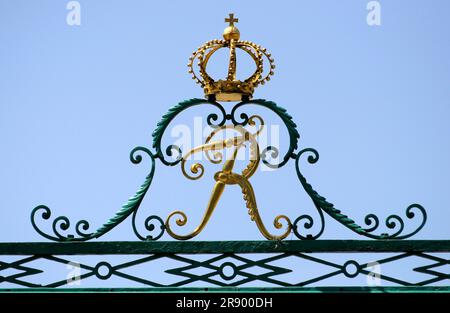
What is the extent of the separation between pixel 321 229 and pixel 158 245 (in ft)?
3.90

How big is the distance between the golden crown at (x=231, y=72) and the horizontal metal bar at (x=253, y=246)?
1.15 meters

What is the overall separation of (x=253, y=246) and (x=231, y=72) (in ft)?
4.44

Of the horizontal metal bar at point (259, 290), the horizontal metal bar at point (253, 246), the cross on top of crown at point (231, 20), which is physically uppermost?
the cross on top of crown at point (231, 20)

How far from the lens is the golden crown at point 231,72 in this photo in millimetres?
15258

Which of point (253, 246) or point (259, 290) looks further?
point (253, 246)

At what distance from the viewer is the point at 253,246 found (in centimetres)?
1488

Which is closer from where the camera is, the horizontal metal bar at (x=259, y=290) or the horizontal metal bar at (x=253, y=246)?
the horizontal metal bar at (x=259, y=290)

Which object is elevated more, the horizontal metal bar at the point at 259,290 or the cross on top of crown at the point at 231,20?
the cross on top of crown at the point at 231,20

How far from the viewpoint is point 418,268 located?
48.9 ft

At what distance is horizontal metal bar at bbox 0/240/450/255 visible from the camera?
14.9m

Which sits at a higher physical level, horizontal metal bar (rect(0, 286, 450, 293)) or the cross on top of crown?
the cross on top of crown

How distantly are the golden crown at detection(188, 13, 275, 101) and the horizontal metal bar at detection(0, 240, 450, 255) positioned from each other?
3.76ft
